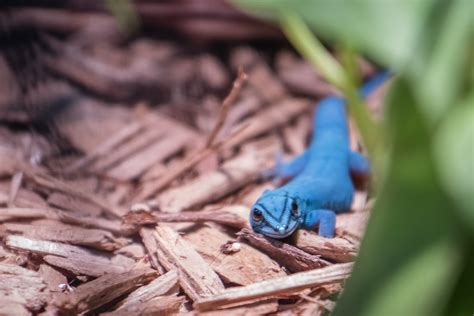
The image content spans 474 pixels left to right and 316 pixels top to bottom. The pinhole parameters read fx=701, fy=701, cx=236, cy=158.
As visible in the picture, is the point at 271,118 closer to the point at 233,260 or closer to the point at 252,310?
the point at 233,260

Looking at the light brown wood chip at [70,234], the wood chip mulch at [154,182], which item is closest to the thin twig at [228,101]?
the wood chip mulch at [154,182]

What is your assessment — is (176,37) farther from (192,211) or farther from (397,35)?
(397,35)

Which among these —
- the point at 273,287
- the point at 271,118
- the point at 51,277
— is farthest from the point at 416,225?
the point at 271,118

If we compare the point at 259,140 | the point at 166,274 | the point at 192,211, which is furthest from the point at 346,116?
the point at 166,274

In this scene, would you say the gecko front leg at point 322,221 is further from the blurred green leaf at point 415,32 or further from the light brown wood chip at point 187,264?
the blurred green leaf at point 415,32

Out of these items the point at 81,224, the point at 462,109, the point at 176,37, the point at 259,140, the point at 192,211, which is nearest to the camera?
the point at 462,109

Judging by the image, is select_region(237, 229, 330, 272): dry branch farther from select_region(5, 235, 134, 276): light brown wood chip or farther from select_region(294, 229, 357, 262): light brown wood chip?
select_region(5, 235, 134, 276): light brown wood chip
